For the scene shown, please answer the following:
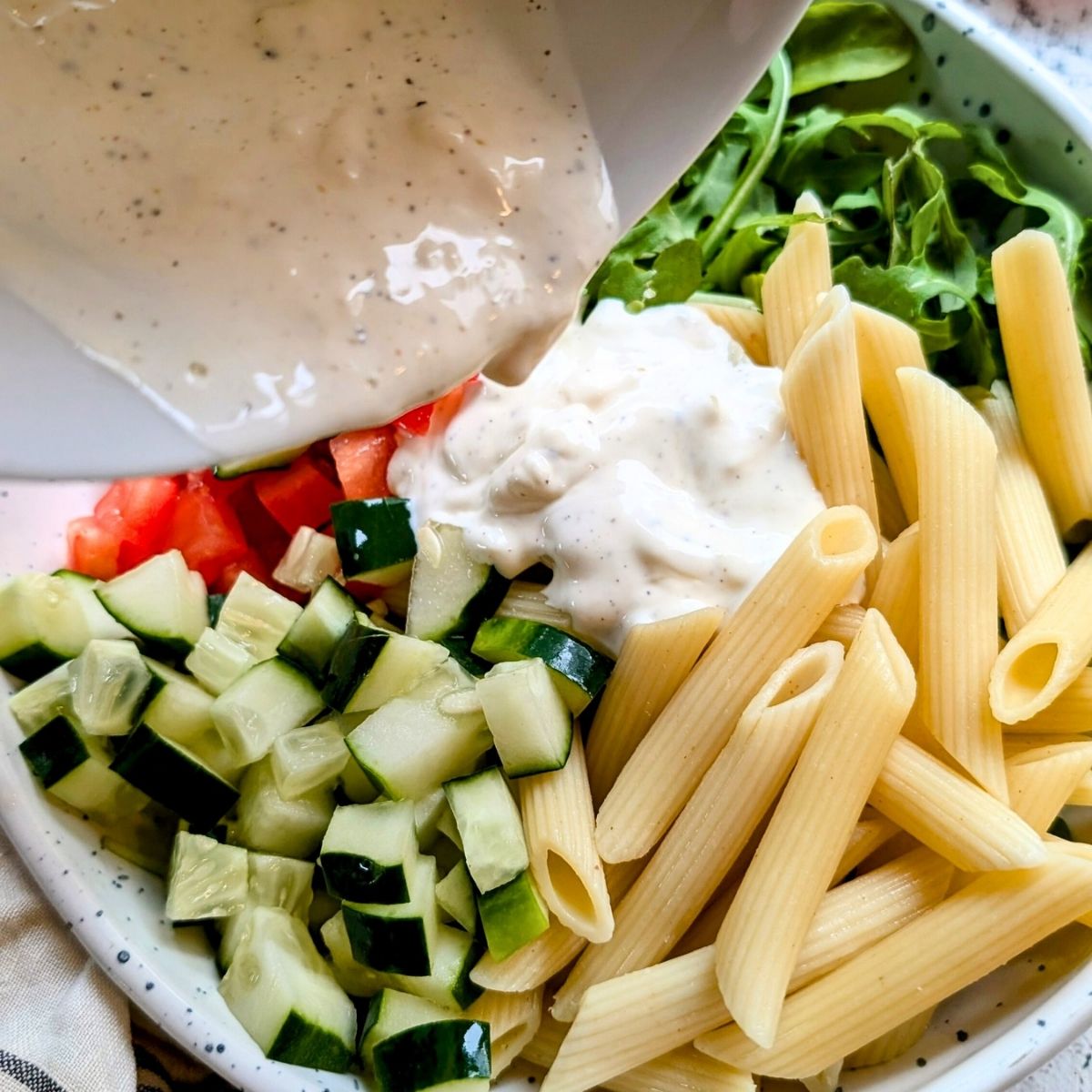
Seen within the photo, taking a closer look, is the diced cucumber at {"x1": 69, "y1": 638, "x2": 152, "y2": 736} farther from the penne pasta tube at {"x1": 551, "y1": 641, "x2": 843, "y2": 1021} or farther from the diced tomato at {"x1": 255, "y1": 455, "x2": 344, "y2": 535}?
the penne pasta tube at {"x1": 551, "y1": 641, "x2": 843, "y2": 1021}

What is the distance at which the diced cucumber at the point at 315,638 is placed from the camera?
5.73ft

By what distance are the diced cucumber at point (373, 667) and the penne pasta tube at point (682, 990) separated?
0.52 meters

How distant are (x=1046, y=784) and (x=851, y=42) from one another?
149 cm

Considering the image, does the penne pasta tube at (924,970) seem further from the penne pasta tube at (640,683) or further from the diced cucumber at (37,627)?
the diced cucumber at (37,627)

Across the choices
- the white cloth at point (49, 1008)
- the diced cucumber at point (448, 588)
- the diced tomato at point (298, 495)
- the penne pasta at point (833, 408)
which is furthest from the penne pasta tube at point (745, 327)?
the white cloth at point (49, 1008)

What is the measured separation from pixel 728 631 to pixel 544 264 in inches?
25.2

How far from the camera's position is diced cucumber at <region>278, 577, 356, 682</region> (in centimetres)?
175

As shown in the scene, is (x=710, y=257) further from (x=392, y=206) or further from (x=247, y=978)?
(x=247, y=978)

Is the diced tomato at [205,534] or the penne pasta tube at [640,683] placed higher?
the penne pasta tube at [640,683]

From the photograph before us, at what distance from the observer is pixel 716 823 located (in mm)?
1547

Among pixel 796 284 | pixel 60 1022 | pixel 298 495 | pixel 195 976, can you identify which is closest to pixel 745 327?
pixel 796 284

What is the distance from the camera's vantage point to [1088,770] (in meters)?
1.56

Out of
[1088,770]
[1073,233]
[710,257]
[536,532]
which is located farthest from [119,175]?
[1073,233]

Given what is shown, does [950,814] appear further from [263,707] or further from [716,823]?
[263,707]
